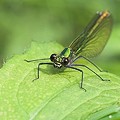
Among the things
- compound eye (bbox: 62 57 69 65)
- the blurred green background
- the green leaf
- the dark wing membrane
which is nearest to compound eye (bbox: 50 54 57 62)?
compound eye (bbox: 62 57 69 65)

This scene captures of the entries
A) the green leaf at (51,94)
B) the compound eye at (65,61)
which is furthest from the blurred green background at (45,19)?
the green leaf at (51,94)

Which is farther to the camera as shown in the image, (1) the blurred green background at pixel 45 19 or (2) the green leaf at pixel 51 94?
(1) the blurred green background at pixel 45 19

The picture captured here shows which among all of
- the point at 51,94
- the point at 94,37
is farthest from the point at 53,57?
the point at 51,94

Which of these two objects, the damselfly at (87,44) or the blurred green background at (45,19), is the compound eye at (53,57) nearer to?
the damselfly at (87,44)

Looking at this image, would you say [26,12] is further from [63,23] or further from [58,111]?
[58,111]

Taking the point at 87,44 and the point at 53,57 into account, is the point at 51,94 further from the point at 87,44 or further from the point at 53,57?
the point at 87,44

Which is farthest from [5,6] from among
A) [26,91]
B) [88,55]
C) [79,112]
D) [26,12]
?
[79,112]
